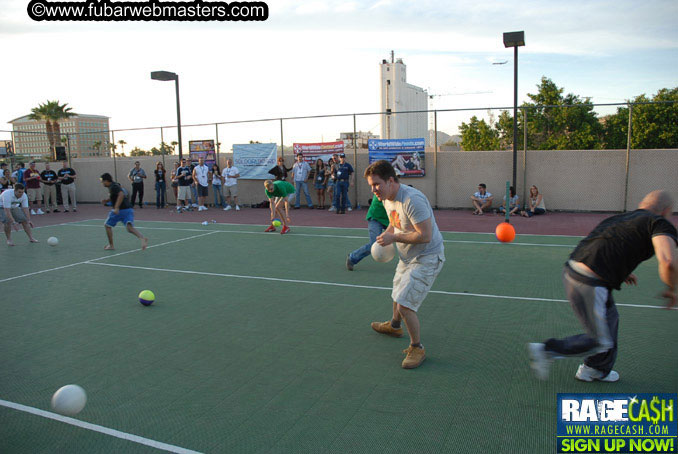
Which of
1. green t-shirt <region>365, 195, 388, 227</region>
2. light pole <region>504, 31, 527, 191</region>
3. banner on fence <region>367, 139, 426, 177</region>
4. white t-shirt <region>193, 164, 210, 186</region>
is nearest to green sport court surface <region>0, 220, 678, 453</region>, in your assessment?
green t-shirt <region>365, 195, 388, 227</region>

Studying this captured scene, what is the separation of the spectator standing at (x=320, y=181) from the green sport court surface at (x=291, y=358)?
10389mm

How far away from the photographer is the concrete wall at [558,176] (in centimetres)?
1683

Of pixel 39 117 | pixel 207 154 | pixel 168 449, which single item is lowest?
pixel 168 449

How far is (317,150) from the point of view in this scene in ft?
69.7

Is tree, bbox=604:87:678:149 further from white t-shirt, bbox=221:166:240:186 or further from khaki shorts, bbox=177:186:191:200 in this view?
khaki shorts, bbox=177:186:191:200

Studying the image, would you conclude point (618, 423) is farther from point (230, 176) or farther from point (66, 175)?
point (66, 175)

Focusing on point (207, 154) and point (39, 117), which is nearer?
point (207, 154)

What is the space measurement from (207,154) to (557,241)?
651 inches

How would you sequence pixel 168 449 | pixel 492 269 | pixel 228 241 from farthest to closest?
1. pixel 228 241
2. pixel 492 269
3. pixel 168 449

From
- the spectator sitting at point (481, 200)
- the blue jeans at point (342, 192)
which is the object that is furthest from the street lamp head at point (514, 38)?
the blue jeans at point (342, 192)

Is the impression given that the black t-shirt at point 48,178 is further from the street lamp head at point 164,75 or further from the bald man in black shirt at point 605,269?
the bald man in black shirt at point 605,269

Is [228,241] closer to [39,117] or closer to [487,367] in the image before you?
[487,367]

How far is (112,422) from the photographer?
161 inches

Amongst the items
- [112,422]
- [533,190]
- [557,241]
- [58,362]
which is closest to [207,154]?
[533,190]
